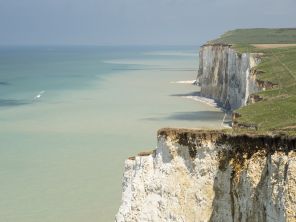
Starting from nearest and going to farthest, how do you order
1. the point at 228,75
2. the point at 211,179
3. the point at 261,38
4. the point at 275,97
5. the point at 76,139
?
the point at 211,179 < the point at 275,97 < the point at 76,139 < the point at 228,75 < the point at 261,38

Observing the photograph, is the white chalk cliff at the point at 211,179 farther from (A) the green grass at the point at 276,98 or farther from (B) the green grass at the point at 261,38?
(B) the green grass at the point at 261,38

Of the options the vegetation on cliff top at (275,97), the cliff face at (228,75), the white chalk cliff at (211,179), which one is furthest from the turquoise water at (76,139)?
the white chalk cliff at (211,179)

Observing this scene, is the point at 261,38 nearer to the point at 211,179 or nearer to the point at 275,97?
the point at 275,97

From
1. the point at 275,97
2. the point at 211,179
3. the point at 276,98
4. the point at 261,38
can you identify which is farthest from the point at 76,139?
the point at 261,38

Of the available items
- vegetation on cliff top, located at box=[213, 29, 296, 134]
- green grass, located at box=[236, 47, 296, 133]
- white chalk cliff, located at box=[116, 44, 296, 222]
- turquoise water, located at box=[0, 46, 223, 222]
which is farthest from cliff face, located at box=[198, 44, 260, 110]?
white chalk cliff, located at box=[116, 44, 296, 222]

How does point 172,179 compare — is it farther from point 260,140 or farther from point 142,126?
point 142,126
